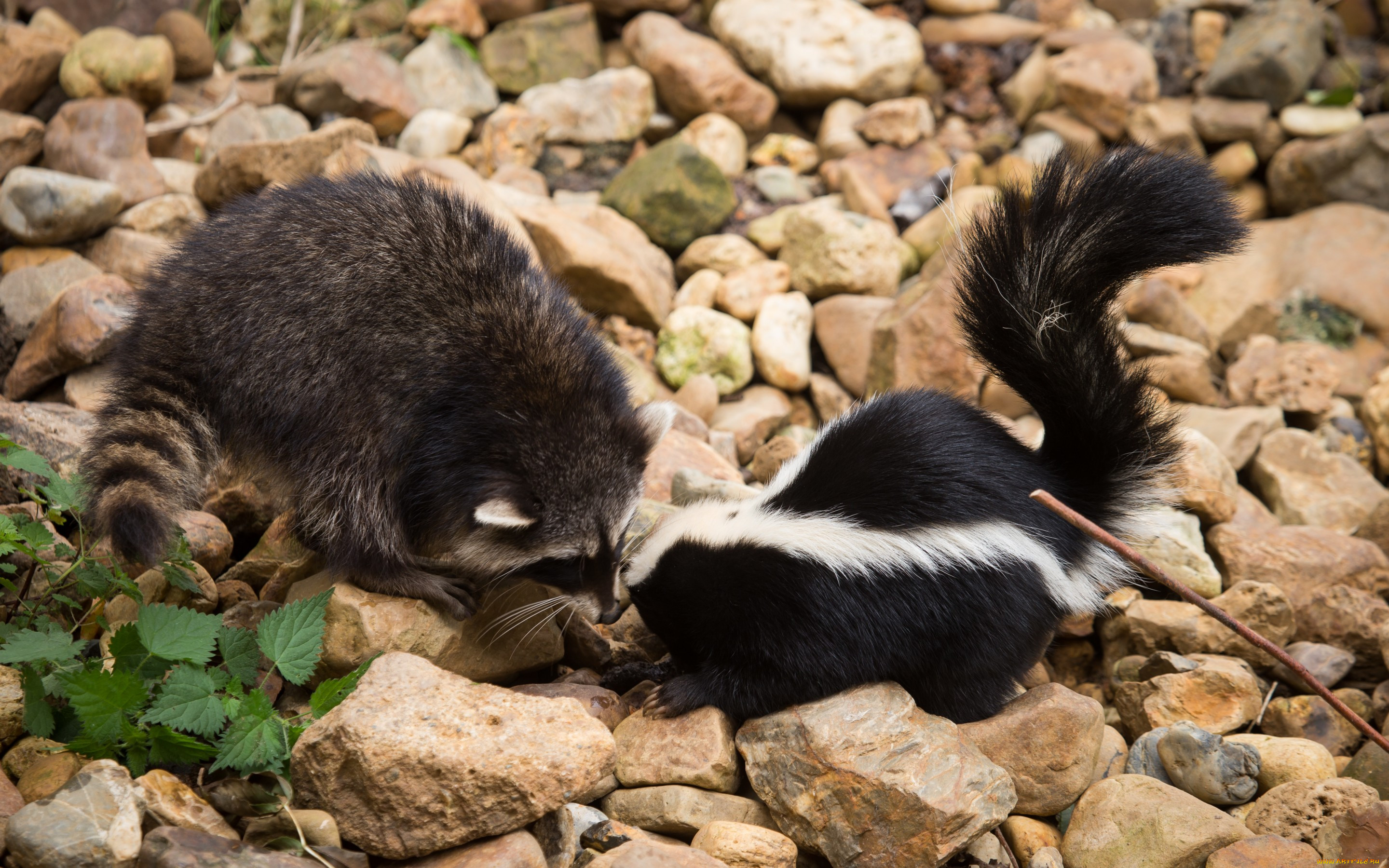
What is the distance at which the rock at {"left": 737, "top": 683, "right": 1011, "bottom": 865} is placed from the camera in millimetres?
3582

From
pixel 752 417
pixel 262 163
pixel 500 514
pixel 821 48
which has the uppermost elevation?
pixel 821 48

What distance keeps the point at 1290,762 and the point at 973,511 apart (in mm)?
1592

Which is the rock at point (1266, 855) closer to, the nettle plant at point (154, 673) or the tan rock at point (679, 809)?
the tan rock at point (679, 809)

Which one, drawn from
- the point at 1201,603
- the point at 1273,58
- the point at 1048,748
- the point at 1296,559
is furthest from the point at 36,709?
the point at 1273,58

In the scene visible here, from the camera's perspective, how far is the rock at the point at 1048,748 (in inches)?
156

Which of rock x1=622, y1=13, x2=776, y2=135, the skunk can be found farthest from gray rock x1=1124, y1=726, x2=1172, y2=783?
rock x1=622, y1=13, x2=776, y2=135

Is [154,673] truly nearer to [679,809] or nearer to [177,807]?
[177,807]

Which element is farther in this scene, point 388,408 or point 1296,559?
point 1296,559

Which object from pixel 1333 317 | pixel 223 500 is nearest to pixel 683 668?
pixel 223 500

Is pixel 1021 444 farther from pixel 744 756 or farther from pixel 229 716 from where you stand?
pixel 229 716

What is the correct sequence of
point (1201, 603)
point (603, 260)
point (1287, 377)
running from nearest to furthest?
point (1201, 603) → point (603, 260) → point (1287, 377)

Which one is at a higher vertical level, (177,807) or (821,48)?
(821,48)

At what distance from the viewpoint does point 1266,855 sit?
3447mm

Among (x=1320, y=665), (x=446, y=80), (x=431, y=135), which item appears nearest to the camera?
(x=1320, y=665)
